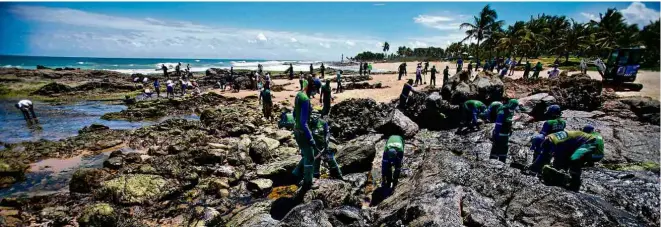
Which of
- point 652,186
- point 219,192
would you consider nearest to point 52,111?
point 219,192

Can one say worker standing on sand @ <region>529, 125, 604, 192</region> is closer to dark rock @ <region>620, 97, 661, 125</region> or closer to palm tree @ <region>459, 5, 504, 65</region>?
dark rock @ <region>620, 97, 661, 125</region>

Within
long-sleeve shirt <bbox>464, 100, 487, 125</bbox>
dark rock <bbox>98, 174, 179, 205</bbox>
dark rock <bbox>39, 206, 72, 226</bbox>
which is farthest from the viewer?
long-sleeve shirt <bbox>464, 100, 487, 125</bbox>

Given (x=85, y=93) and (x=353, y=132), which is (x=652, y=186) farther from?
(x=85, y=93)

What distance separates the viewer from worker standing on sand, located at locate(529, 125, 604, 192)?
6.21 m

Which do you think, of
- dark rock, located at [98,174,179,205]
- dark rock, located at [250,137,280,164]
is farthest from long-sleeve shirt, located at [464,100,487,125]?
dark rock, located at [98,174,179,205]

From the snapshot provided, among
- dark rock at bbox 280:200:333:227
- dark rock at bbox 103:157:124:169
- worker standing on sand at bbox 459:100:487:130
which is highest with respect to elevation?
worker standing on sand at bbox 459:100:487:130

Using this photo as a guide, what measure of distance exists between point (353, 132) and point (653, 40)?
47607mm

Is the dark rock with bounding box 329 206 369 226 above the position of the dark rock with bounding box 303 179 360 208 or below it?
above

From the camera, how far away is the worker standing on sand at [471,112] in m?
12.1

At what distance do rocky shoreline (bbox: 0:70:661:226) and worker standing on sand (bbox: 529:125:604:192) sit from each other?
58 cm

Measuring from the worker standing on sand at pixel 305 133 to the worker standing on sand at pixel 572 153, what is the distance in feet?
16.1

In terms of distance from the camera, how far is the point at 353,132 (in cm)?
1279

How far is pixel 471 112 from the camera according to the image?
12414 mm

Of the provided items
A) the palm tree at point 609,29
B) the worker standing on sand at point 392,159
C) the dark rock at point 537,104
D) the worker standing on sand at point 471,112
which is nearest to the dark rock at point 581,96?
the dark rock at point 537,104
